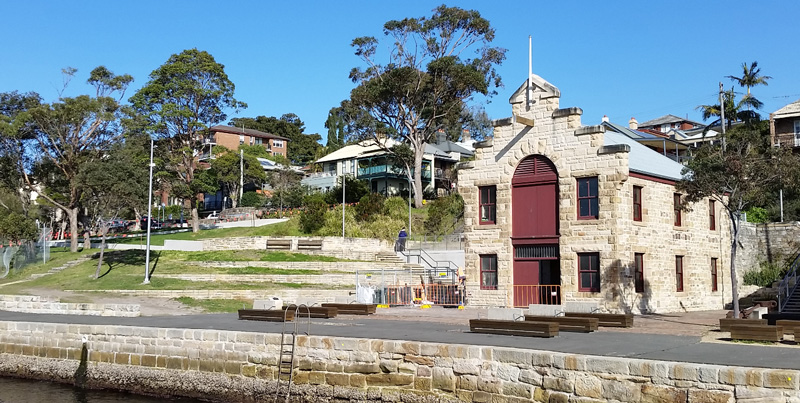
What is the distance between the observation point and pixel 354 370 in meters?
15.6

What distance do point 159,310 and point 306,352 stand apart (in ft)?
42.6

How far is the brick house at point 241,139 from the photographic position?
312 feet

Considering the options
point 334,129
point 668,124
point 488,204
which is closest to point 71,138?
point 488,204

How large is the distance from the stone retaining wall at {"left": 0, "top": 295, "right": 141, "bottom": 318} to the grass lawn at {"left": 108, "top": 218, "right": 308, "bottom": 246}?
22.9 m

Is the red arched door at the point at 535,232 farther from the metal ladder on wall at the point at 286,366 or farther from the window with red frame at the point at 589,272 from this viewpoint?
the metal ladder on wall at the point at 286,366

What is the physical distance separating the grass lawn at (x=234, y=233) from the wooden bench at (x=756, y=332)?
1510 inches

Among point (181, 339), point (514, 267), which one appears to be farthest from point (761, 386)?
point (514, 267)

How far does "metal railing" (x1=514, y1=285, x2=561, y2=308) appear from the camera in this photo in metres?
27.4

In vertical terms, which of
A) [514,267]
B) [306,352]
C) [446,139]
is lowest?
[306,352]

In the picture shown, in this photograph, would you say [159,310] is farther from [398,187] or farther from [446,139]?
[446,139]

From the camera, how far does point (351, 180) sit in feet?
215

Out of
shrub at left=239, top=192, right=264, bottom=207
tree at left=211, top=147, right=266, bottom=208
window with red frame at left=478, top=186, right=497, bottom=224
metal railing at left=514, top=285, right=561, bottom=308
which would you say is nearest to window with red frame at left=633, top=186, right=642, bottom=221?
metal railing at left=514, top=285, right=561, bottom=308

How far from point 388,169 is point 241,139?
3616 centimetres

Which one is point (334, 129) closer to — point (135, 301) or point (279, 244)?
point (279, 244)
